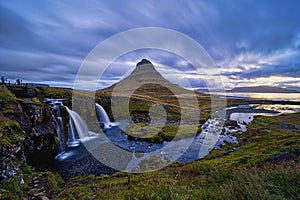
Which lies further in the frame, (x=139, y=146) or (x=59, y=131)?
(x=139, y=146)

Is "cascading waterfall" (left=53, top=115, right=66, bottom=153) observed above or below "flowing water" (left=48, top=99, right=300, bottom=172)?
above

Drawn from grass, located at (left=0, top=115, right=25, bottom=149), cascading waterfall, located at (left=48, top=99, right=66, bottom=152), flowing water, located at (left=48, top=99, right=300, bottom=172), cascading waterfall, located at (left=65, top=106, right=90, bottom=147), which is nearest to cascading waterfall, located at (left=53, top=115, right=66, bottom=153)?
cascading waterfall, located at (left=48, top=99, right=66, bottom=152)

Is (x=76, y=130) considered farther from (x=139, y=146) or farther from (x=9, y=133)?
(x=9, y=133)

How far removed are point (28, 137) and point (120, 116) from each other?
128ft

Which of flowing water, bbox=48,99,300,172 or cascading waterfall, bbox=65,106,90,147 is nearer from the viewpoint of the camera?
flowing water, bbox=48,99,300,172

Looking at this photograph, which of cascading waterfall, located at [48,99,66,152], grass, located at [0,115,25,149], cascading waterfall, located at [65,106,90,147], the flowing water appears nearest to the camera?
grass, located at [0,115,25,149]

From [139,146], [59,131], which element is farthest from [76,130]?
[139,146]

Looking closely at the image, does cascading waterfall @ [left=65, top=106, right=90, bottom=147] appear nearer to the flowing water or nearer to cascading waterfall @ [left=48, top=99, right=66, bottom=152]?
the flowing water

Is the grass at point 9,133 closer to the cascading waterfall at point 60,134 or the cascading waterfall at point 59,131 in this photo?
the cascading waterfall at point 59,131

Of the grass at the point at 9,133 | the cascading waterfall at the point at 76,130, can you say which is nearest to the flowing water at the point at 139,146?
the cascading waterfall at the point at 76,130

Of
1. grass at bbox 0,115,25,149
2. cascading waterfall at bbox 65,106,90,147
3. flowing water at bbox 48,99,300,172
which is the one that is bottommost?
flowing water at bbox 48,99,300,172

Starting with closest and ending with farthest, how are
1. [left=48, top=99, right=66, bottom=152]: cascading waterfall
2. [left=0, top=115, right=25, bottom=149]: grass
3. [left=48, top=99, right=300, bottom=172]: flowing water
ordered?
[left=0, top=115, right=25, bottom=149]: grass
[left=48, top=99, right=300, bottom=172]: flowing water
[left=48, top=99, right=66, bottom=152]: cascading waterfall

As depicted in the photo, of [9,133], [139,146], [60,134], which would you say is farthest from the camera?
[139,146]

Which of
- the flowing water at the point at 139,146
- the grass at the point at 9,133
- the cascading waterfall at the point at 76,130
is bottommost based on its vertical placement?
the flowing water at the point at 139,146
